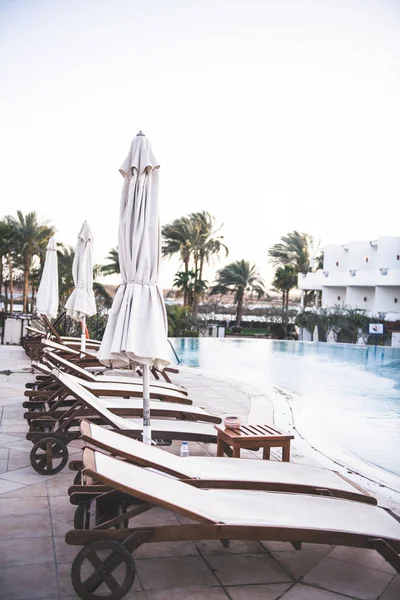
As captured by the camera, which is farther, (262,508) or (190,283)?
(190,283)

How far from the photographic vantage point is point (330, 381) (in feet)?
46.6

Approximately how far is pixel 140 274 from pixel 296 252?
39.8 m

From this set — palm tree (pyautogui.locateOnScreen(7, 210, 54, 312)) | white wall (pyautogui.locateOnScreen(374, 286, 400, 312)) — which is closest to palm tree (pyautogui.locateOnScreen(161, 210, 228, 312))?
palm tree (pyautogui.locateOnScreen(7, 210, 54, 312))

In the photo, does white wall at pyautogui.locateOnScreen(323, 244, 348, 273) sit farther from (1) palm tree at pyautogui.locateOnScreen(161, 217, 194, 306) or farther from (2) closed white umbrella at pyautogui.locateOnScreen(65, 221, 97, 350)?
(2) closed white umbrella at pyautogui.locateOnScreen(65, 221, 97, 350)

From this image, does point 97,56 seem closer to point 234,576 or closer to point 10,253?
point 234,576

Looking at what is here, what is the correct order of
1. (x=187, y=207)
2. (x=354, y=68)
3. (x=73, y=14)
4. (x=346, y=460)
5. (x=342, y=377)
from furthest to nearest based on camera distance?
(x=187, y=207)
(x=354, y=68)
(x=342, y=377)
(x=73, y=14)
(x=346, y=460)

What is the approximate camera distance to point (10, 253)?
40.6 meters

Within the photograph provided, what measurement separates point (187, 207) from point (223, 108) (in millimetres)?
16055

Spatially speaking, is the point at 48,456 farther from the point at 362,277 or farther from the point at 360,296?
the point at 360,296

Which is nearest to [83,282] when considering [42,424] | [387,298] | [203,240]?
[42,424]

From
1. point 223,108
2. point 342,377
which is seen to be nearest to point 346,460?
point 342,377

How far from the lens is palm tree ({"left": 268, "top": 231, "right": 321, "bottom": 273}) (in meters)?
43.2

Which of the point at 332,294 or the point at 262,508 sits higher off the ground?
the point at 332,294

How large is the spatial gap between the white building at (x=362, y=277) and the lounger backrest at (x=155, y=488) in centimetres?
3074
